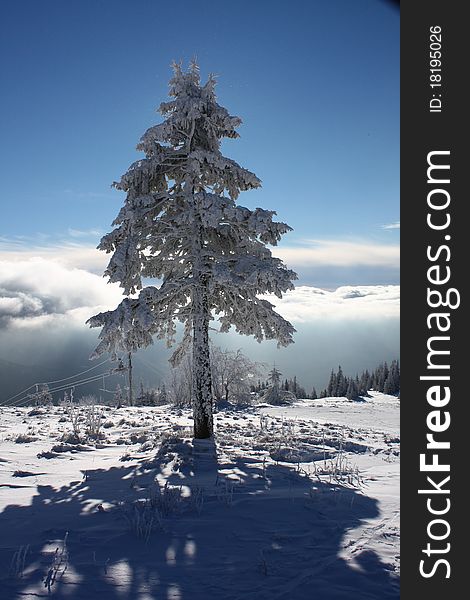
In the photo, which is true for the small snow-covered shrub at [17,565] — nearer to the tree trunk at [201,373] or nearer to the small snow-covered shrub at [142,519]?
the small snow-covered shrub at [142,519]

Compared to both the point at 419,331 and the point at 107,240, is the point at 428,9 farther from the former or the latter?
the point at 107,240

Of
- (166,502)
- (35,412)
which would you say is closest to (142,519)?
(166,502)

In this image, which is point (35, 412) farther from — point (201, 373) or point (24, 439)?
point (201, 373)

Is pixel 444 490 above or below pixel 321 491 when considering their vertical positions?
above

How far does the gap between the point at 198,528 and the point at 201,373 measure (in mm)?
7358

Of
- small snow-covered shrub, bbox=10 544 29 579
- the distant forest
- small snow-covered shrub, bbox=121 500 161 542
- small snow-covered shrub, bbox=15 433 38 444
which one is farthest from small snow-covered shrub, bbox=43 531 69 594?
the distant forest

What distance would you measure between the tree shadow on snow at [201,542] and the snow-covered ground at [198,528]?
0.6 inches

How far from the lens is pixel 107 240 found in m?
12.2

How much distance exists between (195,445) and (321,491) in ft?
16.3

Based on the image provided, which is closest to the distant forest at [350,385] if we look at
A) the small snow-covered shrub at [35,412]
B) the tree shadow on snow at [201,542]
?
the small snow-covered shrub at [35,412]

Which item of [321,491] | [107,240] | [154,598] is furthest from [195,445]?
[154,598]

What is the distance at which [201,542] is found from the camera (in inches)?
162

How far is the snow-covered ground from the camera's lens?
3.25 metres

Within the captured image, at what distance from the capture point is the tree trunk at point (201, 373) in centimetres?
1177
